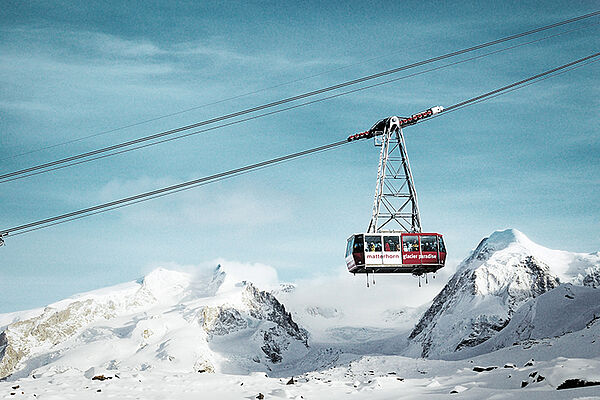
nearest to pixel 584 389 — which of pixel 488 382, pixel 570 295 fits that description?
pixel 488 382

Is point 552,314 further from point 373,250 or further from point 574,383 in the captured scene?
point 574,383

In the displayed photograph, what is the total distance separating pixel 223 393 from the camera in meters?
28.0

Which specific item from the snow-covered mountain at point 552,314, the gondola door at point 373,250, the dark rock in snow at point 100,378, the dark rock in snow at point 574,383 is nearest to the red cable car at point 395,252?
the gondola door at point 373,250

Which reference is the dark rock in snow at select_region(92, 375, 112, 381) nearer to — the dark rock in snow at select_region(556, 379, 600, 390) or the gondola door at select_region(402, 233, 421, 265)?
the gondola door at select_region(402, 233, 421, 265)

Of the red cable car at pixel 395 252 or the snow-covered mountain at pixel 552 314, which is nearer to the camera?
the red cable car at pixel 395 252

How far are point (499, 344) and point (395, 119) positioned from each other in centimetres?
13128

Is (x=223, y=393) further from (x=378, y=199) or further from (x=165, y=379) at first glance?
(x=378, y=199)

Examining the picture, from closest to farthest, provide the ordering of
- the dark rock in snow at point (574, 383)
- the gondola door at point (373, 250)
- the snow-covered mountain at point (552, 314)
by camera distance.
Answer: the dark rock in snow at point (574, 383)
the gondola door at point (373, 250)
the snow-covered mountain at point (552, 314)

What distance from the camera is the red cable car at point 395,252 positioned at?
37938 mm

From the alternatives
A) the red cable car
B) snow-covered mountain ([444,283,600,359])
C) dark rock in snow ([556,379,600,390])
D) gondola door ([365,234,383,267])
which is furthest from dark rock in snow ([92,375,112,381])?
snow-covered mountain ([444,283,600,359])

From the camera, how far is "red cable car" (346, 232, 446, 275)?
124 feet

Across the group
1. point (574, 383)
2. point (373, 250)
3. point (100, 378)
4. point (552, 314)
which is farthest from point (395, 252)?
point (552, 314)

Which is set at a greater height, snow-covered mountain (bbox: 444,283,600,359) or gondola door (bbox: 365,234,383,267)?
gondola door (bbox: 365,234,383,267)

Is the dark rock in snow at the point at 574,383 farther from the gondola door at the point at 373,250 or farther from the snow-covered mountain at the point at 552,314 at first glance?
the snow-covered mountain at the point at 552,314
